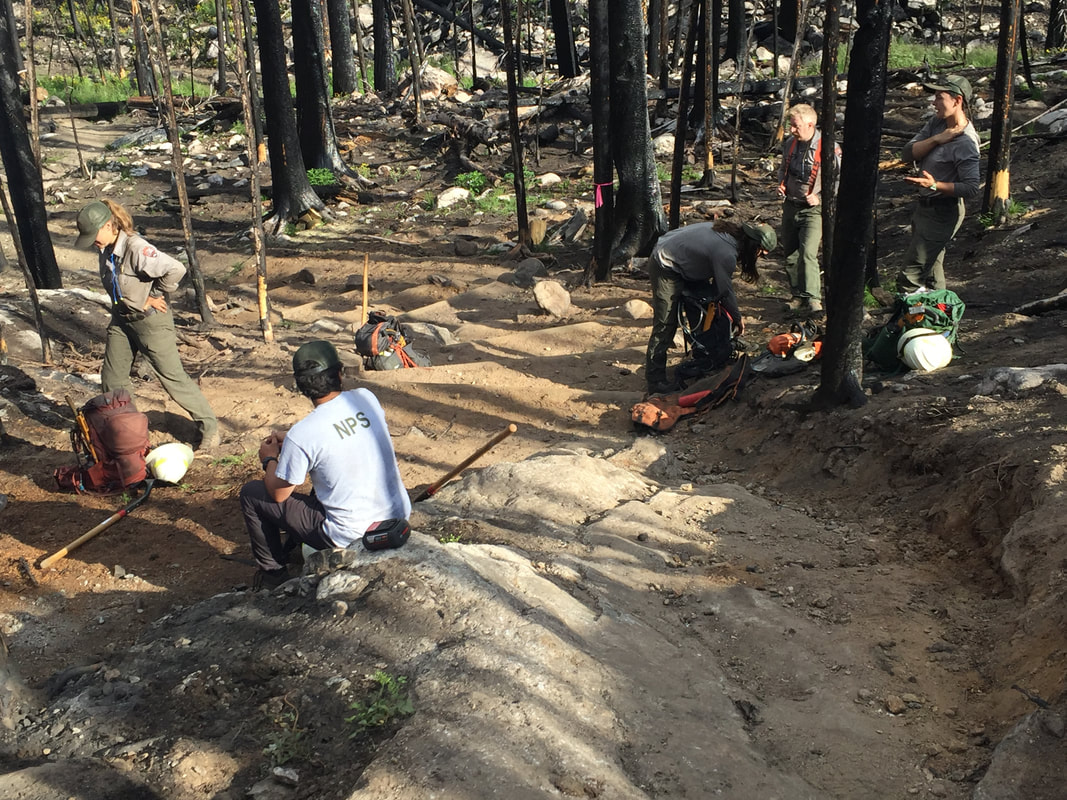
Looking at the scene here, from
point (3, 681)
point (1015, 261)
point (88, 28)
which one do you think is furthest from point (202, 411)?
point (88, 28)

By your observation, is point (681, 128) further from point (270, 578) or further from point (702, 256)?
point (270, 578)

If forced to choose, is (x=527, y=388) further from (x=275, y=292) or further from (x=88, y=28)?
(x=88, y=28)

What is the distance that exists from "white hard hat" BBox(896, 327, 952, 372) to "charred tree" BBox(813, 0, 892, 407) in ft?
1.78

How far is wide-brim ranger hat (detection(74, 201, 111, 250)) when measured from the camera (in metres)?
6.07

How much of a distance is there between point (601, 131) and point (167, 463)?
6502 millimetres

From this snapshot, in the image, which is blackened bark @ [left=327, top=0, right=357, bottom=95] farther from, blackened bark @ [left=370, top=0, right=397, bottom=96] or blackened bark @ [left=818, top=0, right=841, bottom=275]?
blackened bark @ [left=818, top=0, right=841, bottom=275]

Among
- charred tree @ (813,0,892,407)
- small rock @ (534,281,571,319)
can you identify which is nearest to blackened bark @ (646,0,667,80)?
small rock @ (534,281,571,319)

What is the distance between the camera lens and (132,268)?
248 inches

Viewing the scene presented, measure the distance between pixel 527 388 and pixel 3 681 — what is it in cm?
499

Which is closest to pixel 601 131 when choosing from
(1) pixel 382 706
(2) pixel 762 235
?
(2) pixel 762 235

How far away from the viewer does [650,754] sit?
3135 millimetres

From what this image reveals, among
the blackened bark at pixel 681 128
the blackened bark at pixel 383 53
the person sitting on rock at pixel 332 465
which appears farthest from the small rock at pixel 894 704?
the blackened bark at pixel 383 53

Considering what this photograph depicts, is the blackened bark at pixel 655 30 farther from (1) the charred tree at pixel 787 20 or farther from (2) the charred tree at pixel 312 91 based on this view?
(2) the charred tree at pixel 312 91

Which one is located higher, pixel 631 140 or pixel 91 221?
pixel 631 140
